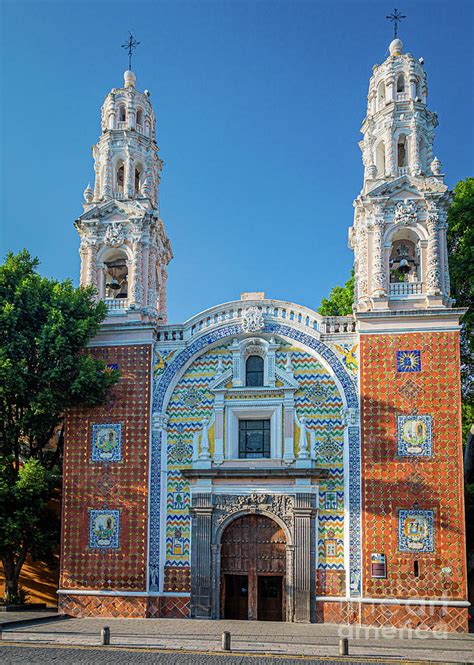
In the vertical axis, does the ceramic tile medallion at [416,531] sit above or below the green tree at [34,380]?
below

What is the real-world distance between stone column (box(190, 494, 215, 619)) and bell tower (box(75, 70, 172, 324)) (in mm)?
6200

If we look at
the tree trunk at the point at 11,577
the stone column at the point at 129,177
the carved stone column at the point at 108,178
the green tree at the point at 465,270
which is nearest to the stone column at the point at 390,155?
the green tree at the point at 465,270

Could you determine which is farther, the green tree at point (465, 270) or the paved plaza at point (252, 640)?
the green tree at point (465, 270)

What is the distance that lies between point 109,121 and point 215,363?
31.5 feet

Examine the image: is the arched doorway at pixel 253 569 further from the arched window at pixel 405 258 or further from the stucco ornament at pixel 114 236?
the stucco ornament at pixel 114 236

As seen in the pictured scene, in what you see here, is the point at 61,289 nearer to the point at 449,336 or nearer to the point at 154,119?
the point at 154,119

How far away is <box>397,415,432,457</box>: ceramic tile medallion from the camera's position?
21.8 meters

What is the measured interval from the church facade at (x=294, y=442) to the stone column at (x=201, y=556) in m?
0.04

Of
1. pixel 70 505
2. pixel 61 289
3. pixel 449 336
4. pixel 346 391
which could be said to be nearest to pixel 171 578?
pixel 70 505

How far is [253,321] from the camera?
2414cm

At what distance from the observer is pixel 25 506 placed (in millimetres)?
22625

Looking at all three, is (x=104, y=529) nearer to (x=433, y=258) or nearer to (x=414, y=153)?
(x=433, y=258)

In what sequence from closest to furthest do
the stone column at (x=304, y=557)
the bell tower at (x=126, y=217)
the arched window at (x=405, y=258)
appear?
1. the stone column at (x=304, y=557)
2. the arched window at (x=405, y=258)
3. the bell tower at (x=126, y=217)

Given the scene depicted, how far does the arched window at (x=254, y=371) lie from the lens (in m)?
24.2
